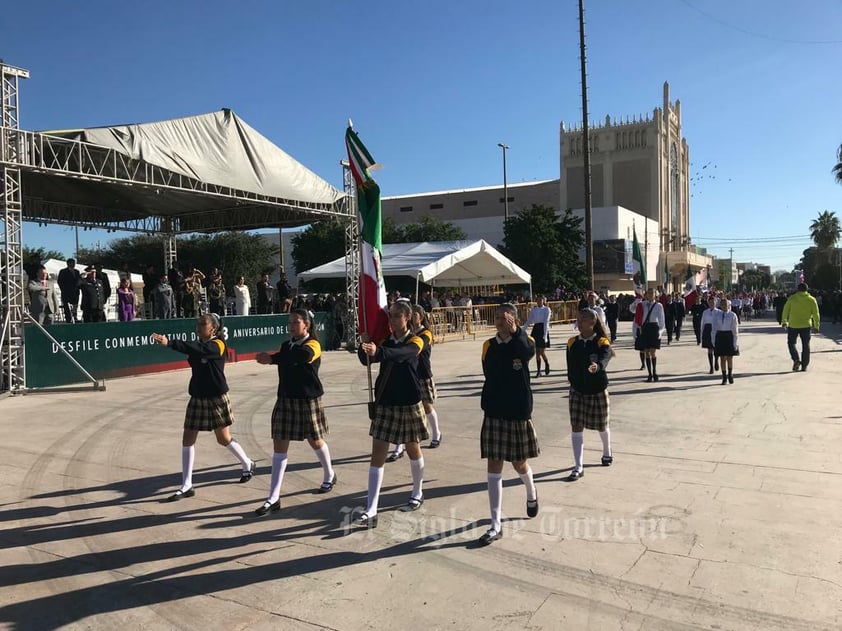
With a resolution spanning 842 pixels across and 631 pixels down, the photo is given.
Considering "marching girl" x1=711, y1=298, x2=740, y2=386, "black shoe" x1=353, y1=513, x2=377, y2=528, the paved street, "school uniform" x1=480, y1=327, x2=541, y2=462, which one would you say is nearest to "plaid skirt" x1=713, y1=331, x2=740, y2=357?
"marching girl" x1=711, y1=298, x2=740, y2=386

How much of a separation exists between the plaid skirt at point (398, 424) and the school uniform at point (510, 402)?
22.0 inches

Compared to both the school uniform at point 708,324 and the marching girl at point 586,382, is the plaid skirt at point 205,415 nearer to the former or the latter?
the marching girl at point 586,382

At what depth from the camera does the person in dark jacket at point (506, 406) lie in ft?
15.2

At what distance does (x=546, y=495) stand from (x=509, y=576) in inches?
65.7

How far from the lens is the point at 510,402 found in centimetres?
466

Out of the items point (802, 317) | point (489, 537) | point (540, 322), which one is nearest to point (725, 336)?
point (802, 317)

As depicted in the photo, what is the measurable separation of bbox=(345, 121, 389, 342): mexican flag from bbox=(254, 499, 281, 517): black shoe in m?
1.61

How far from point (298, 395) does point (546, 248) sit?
125 feet

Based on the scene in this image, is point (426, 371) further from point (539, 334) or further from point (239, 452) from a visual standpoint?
point (539, 334)

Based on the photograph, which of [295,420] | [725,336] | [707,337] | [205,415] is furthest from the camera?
→ [707,337]

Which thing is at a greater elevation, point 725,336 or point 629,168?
point 629,168

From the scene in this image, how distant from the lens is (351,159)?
5.86 meters

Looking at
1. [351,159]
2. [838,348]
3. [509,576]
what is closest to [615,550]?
[509,576]

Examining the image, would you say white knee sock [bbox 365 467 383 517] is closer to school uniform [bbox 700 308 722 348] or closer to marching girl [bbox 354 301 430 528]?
marching girl [bbox 354 301 430 528]
